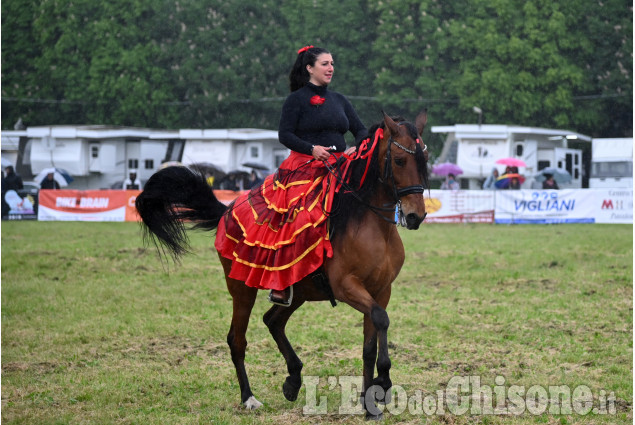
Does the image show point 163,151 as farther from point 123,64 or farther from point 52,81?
point 52,81

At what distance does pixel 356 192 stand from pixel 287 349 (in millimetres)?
1522

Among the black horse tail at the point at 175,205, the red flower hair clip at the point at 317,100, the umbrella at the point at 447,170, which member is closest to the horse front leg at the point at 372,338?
the red flower hair clip at the point at 317,100

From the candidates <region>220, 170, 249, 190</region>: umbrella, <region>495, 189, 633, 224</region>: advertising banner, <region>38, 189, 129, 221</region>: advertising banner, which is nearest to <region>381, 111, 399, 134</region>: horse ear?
<region>495, 189, 633, 224</region>: advertising banner

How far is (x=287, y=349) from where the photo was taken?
22.3 feet

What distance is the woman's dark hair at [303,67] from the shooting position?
259 inches

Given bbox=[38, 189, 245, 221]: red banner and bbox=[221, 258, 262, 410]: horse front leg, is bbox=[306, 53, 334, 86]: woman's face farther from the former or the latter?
bbox=[38, 189, 245, 221]: red banner

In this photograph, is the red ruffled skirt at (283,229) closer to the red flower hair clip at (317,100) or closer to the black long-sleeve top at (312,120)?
the black long-sleeve top at (312,120)

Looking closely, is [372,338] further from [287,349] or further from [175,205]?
[175,205]

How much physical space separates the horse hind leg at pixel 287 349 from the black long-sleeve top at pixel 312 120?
51.2 inches

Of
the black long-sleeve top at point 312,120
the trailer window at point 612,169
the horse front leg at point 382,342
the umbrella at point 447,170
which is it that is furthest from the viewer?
the umbrella at point 447,170

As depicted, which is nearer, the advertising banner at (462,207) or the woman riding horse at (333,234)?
the woman riding horse at (333,234)

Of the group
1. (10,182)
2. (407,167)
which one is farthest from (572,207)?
(407,167)

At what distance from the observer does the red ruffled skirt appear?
20.1ft

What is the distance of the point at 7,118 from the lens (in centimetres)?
5259
